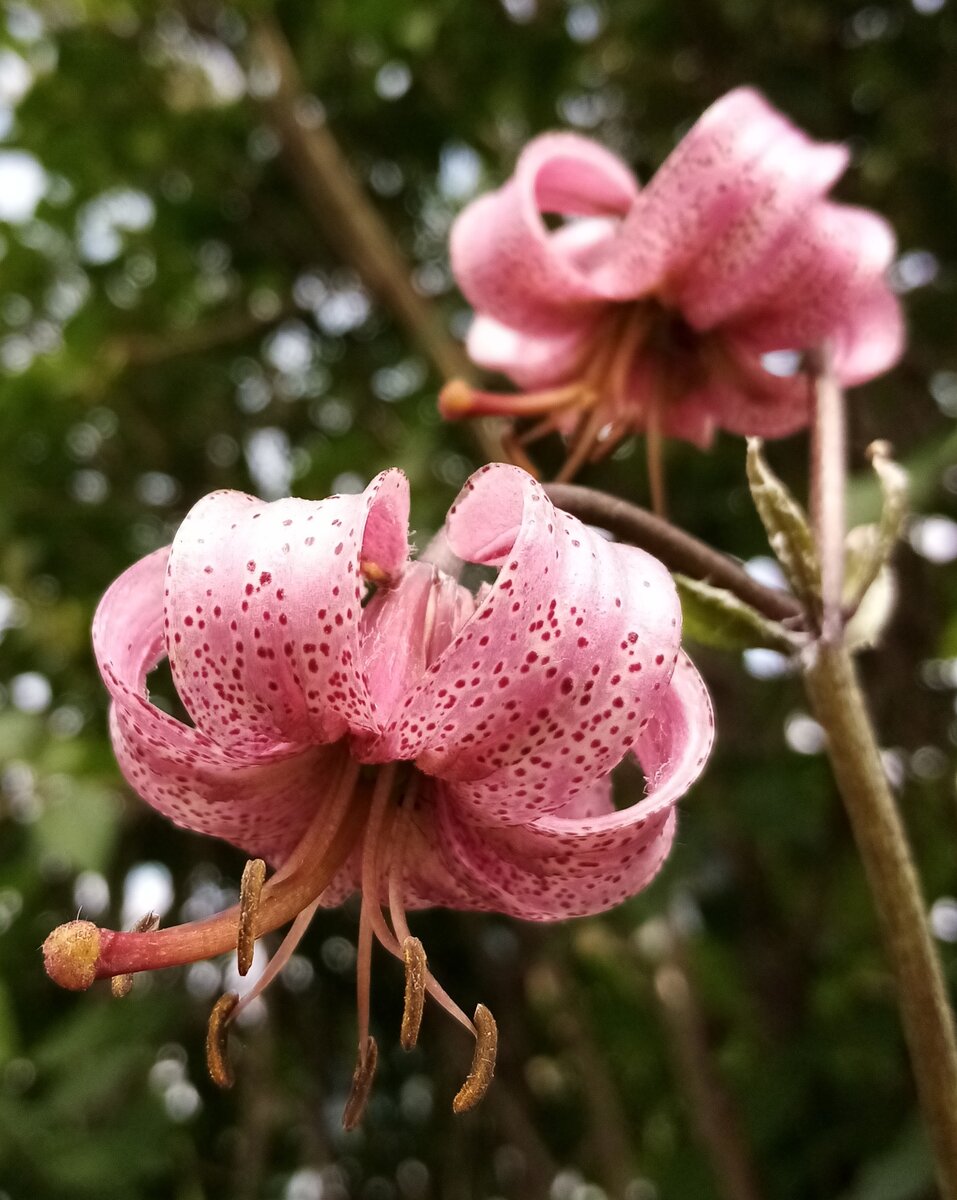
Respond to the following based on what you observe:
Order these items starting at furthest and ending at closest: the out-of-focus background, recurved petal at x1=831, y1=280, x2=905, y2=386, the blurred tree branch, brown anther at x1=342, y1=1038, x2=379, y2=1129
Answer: the blurred tree branch, the out-of-focus background, recurved petal at x1=831, y1=280, x2=905, y2=386, brown anther at x1=342, y1=1038, x2=379, y2=1129

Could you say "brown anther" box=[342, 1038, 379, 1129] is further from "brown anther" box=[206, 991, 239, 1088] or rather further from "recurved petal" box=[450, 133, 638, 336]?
"recurved petal" box=[450, 133, 638, 336]

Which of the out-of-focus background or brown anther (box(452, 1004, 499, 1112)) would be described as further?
the out-of-focus background

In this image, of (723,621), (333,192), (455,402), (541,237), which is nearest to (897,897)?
(723,621)

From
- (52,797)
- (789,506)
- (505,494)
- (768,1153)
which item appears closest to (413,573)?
(505,494)

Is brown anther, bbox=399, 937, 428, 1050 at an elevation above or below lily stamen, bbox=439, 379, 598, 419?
below

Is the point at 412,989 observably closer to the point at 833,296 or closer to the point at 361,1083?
the point at 361,1083

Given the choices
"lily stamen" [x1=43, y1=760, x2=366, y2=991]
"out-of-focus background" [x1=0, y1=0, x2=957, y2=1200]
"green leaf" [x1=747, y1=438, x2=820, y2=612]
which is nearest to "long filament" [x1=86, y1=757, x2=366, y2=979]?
"lily stamen" [x1=43, y1=760, x2=366, y2=991]
